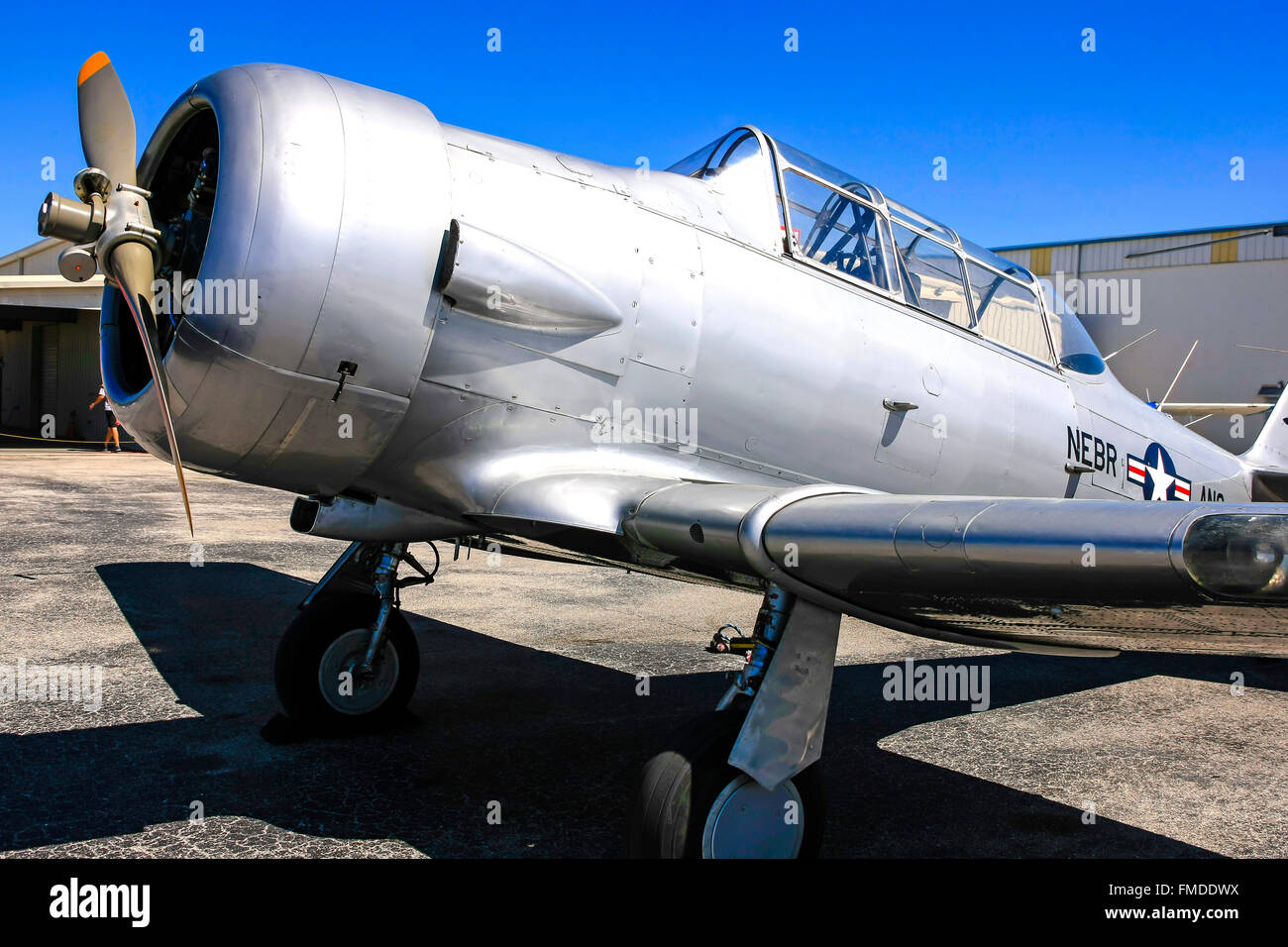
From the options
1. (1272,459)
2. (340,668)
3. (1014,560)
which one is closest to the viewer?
(1014,560)

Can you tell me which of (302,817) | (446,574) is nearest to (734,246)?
(302,817)

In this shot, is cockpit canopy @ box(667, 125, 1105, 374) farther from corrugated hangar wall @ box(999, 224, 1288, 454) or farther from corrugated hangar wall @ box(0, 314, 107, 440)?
corrugated hangar wall @ box(0, 314, 107, 440)

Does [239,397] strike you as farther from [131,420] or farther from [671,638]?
[671,638]

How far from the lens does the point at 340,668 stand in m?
4.57

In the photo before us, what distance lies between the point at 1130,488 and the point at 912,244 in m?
2.24

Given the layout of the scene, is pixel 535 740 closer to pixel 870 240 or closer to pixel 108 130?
pixel 870 240

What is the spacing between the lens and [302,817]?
138 inches

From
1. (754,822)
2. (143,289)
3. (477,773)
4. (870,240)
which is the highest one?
(870,240)

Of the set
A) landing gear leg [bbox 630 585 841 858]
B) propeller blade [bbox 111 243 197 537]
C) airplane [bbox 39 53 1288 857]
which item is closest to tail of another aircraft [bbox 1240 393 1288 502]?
airplane [bbox 39 53 1288 857]

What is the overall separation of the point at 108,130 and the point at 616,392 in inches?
76.6

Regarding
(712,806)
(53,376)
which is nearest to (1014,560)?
(712,806)

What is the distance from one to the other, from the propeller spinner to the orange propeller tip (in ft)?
0.59

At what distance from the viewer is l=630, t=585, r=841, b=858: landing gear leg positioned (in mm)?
2945

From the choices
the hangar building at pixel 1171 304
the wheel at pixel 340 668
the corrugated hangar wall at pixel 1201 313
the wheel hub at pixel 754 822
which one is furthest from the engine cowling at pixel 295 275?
the corrugated hangar wall at pixel 1201 313
